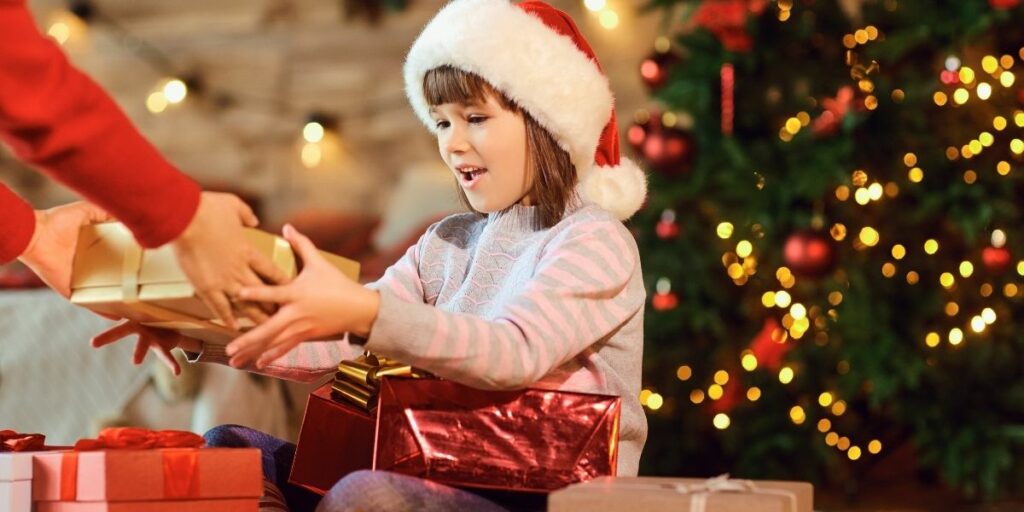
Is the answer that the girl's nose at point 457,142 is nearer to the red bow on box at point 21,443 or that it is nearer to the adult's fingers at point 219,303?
the adult's fingers at point 219,303

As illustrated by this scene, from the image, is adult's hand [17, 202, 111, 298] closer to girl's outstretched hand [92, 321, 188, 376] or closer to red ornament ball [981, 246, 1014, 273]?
girl's outstretched hand [92, 321, 188, 376]

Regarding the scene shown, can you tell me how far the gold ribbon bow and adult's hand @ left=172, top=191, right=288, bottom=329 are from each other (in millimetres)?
257

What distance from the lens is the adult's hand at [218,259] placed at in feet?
3.43

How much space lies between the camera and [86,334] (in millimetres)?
2719

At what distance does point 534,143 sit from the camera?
1.50 metres

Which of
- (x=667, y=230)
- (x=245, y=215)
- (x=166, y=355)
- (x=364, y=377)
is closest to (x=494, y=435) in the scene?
(x=364, y=377)

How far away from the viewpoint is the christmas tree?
2910 mm

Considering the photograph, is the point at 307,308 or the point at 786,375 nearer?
the point at 307,308

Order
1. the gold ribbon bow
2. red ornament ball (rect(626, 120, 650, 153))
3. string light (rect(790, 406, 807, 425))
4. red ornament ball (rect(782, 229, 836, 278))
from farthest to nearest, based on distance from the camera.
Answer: red ornament ball (rect(626, 120, 650, 153)) → string light (rect(790, 406, 807, 425)) → red ornament ball (rect(782, 229, 836, 278)) → the gold ribbon bow

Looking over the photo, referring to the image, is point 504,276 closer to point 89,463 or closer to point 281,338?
point 281,338

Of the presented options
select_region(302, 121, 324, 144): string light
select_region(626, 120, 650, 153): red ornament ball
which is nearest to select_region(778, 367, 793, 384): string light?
select_region(626, 120, 650, 153): red ornament ball

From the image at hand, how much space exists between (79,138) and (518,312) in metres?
0.46

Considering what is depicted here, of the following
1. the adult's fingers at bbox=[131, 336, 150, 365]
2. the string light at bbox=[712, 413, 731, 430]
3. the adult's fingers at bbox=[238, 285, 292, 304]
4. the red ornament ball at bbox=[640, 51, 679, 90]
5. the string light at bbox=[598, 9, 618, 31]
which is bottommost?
the string light at bbox=[712, 413, 731, 430]

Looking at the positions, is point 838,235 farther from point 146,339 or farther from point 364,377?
point 146,339
